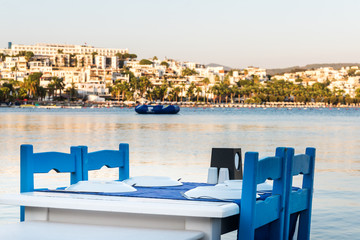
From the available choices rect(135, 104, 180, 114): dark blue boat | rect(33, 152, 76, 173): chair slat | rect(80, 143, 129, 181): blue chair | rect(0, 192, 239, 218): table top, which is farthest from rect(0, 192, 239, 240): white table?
rect(135, 104, 180, 114): dark blue boat

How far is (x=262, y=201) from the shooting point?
6.91 meters

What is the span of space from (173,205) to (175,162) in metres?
21.1

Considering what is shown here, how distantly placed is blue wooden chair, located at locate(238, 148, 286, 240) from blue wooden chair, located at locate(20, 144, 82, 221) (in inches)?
87.5

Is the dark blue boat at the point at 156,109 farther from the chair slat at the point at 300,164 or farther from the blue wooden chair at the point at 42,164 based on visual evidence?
the chair slat at the point at 300,164

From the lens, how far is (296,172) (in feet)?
25.9

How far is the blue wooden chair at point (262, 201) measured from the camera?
650 centimetres

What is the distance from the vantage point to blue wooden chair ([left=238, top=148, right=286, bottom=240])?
6.50 meters

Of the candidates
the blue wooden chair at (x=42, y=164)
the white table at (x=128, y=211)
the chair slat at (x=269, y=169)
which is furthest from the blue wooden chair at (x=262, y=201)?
the blue wooden chair at (x=42, y=164)

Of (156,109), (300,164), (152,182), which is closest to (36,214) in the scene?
(152,182)

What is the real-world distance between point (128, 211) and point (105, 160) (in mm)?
2603

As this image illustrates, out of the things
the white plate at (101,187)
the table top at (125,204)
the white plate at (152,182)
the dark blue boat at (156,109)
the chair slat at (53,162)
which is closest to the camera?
the table top at (125,204)

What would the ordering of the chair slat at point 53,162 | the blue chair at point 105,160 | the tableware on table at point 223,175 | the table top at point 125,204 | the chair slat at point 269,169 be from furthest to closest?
1. the tableware on table at point 223,175
2. the blue chair at point 105,160
3. the chair slat at point 53,162
4. the chair slat at point 269,169
5. the table top at point 125,204

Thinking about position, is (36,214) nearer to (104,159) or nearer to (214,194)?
(214,194)

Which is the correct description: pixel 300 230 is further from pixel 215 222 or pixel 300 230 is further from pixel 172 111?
pixel 172 111
